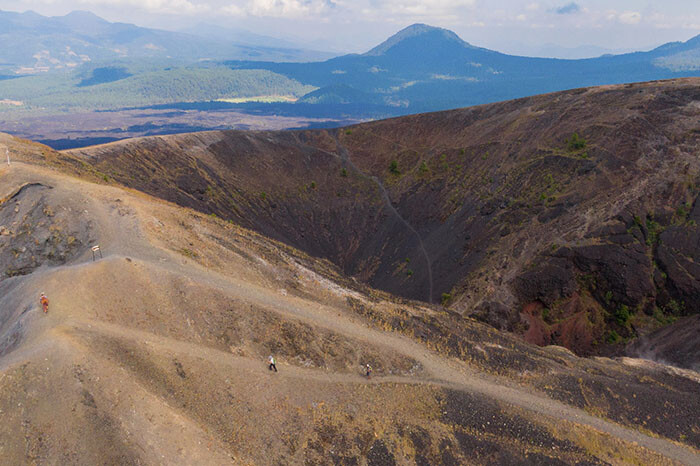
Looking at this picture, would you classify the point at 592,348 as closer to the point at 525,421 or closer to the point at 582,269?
the point at 582,269

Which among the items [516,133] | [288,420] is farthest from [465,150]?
[288,420]

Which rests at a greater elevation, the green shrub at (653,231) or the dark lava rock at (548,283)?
the green shrub at (653,231)

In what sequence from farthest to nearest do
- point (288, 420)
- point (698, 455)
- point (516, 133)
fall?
point (516, 133) → point (698, 455) → point (288, 420)

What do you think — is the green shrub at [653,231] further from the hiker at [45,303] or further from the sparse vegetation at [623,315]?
the hiker at [45,303]

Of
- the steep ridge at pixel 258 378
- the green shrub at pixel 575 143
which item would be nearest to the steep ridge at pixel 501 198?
the green shrub at pixel 575 143

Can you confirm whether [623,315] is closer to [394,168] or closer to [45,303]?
[45,303]

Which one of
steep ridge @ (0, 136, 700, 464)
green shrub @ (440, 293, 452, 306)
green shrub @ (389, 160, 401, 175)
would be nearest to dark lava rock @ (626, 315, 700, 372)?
steep ridge @ (0, 136, 700, 464)
